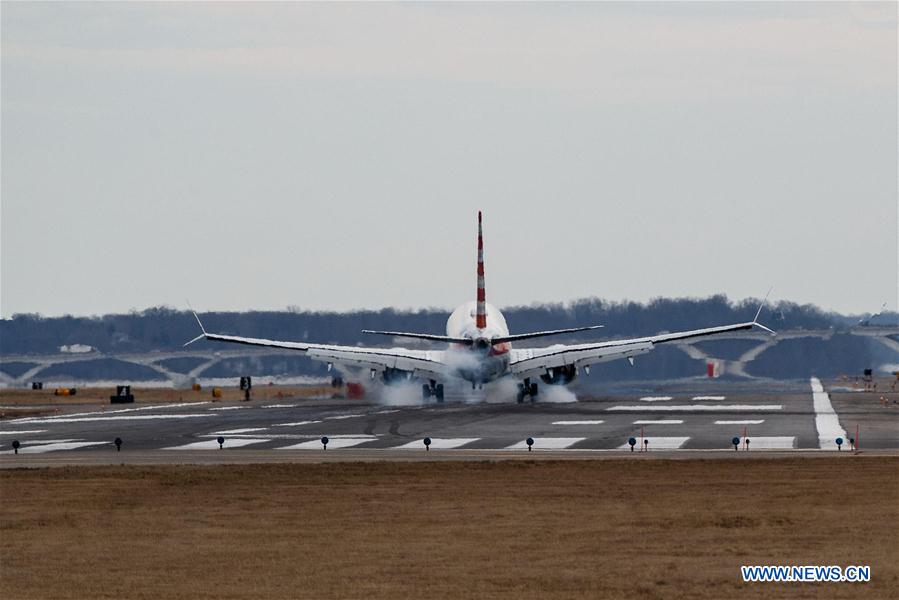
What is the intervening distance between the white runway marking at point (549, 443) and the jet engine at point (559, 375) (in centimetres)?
4362

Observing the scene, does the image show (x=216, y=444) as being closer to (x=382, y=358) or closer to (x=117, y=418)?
(x=117, y=418)

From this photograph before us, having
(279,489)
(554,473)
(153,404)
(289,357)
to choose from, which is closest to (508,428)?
(554,473)

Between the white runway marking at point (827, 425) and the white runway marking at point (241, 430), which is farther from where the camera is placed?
the white runway marking at point (241, 430)

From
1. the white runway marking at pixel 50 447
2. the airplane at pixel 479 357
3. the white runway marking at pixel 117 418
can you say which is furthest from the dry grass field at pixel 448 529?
the airplane at pixel 479 357

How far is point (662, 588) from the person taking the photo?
84.4 feet

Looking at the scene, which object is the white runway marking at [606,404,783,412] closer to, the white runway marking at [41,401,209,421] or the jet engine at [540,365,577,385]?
the jet engine at [540,365,577,385]

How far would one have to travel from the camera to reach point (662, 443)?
187ft

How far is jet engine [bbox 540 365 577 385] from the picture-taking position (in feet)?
342

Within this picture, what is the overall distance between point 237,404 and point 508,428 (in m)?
44.3

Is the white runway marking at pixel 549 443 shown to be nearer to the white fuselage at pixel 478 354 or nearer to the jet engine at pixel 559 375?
the white fuselage at pixel 478 354

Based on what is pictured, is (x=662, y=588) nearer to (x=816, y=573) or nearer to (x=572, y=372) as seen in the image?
(x=816, y=573)

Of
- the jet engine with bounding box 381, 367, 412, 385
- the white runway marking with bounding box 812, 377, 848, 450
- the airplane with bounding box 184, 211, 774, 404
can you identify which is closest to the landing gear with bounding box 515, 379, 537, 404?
the airplane with bounding box 184, 211, 774, 404

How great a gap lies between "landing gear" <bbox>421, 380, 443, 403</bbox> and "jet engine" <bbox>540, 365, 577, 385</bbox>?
23.6ft

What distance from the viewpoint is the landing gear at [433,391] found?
104m
